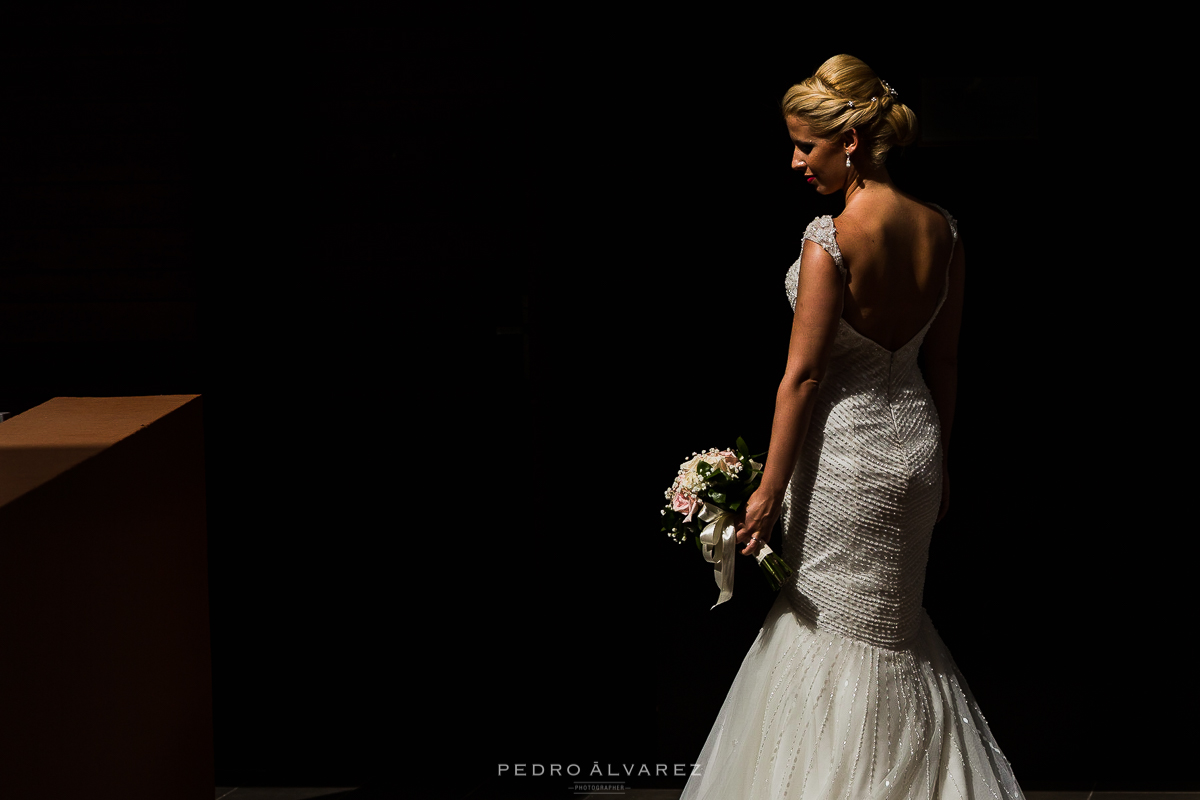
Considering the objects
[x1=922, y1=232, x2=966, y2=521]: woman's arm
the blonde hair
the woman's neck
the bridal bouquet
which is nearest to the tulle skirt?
the bridal bouquet

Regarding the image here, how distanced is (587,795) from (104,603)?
5.72 feet

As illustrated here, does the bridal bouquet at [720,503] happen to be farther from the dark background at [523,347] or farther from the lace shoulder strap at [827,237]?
the dark background at [523,347]

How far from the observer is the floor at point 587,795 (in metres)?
3.33

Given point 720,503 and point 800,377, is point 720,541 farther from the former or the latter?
point 800,377

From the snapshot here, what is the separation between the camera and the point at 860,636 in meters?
2.43

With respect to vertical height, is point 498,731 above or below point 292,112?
below

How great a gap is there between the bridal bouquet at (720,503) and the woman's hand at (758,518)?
27 mm

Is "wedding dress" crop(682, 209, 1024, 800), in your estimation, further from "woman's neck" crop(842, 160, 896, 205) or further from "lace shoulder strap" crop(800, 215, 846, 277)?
"woman's neck" crop(842, 160, 896, 205)

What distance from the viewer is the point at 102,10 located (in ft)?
12.6

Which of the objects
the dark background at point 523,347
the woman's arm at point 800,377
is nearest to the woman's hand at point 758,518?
the woman's arm at point 800,377

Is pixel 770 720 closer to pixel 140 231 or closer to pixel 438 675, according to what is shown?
pixel 438 675

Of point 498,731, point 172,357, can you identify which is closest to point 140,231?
point 172,357

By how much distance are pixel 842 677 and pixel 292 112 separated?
2816mm

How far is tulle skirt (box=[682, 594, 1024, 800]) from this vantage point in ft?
7.71
